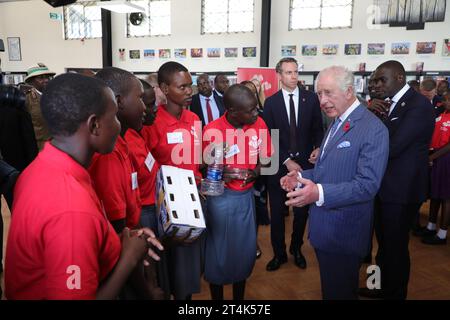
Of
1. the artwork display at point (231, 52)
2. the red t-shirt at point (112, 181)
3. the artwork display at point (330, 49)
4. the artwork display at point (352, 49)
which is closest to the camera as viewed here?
the red t-shirt at point (112, 181)

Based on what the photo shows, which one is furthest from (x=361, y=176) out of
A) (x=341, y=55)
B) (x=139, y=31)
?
(x=139, y=31)

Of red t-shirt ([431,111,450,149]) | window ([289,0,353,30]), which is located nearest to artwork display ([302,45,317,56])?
window ([289,0,353,30])

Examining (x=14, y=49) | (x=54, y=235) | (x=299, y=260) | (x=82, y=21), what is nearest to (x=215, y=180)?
(x=54, y=235)

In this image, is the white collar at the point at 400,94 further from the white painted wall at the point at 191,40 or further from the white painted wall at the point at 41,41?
the white painted wall at the point at 41,41

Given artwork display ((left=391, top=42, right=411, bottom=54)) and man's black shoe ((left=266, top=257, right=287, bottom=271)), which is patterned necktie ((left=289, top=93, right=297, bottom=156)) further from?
artwork display ((left=391, top=42, right=411, bottom=54))

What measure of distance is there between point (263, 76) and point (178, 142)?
6076mm

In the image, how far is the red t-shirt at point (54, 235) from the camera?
0.85 m

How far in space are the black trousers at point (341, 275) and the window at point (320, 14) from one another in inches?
322

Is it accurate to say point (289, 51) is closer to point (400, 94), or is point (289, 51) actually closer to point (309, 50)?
point (309, 50)

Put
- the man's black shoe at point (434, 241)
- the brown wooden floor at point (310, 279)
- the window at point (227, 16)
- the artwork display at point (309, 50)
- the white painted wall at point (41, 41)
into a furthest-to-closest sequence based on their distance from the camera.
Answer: the white painted wall at point (41, 41)
the window at point (227, 16)
the artwork display at point (309, 50)
the man's black shoe at point (434, 241)
the brown wooden floor at point (310, 279)

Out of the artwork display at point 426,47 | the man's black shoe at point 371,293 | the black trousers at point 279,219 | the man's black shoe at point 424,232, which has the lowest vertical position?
the man's black shoe at point 424,232

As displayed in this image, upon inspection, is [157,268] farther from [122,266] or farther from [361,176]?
[361,176]

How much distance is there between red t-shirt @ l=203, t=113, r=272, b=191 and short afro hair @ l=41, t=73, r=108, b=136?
4.48 ft

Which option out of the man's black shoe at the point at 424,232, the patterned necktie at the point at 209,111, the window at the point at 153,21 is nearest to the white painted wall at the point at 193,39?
the window at the point at 153,21
